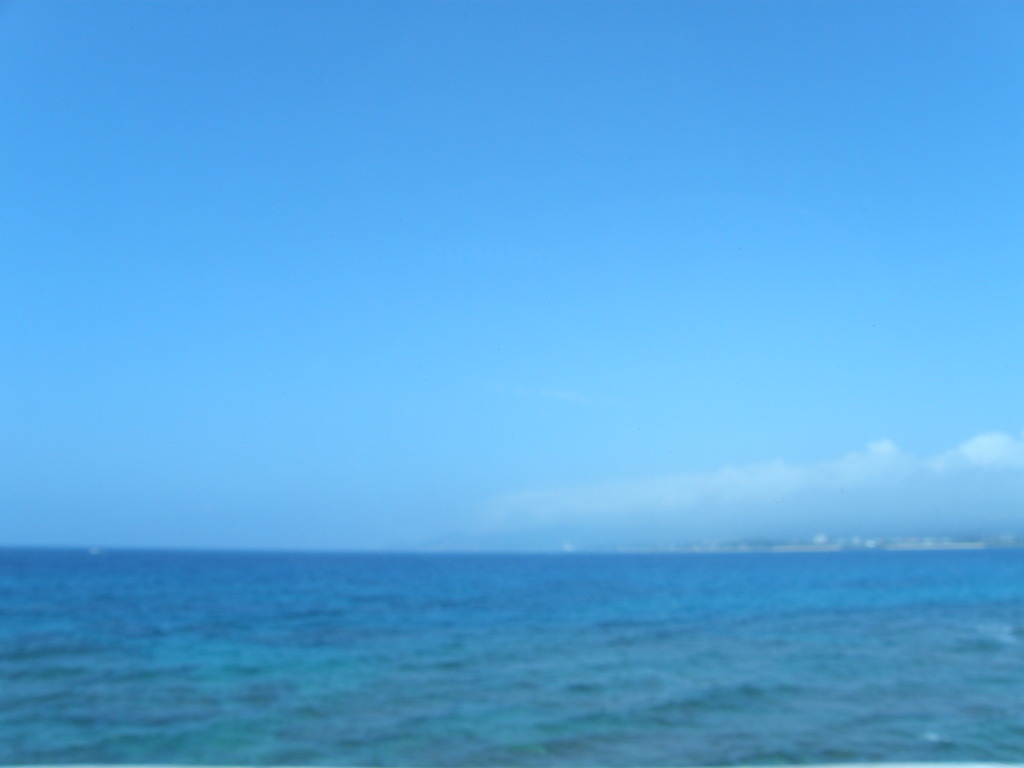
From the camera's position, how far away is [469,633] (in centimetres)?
1972

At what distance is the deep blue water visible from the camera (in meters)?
9.12

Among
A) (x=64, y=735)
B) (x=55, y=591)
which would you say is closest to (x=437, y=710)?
(x=64, y=735)

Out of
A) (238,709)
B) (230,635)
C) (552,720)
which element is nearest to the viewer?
(552,720)

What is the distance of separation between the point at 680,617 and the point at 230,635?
1212 centimetres

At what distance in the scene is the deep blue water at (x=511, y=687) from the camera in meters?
9.12

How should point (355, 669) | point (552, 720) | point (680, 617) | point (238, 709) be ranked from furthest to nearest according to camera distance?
point (680, 617) < point (355, 669) < point (238, 709) < point (552, 720)

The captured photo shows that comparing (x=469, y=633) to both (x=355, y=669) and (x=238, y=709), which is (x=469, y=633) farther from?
(x=238, y=709)

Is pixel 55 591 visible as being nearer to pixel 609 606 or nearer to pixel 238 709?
pixel 609 606

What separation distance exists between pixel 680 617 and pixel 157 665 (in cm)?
1433

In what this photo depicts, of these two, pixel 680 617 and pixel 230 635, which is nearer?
pixel 230 635

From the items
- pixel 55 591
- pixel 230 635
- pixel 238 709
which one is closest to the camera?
pixel 238 709

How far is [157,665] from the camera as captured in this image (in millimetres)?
14727

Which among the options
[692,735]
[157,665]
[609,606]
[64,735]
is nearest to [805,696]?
[692,735]

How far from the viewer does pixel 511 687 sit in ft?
40.8
